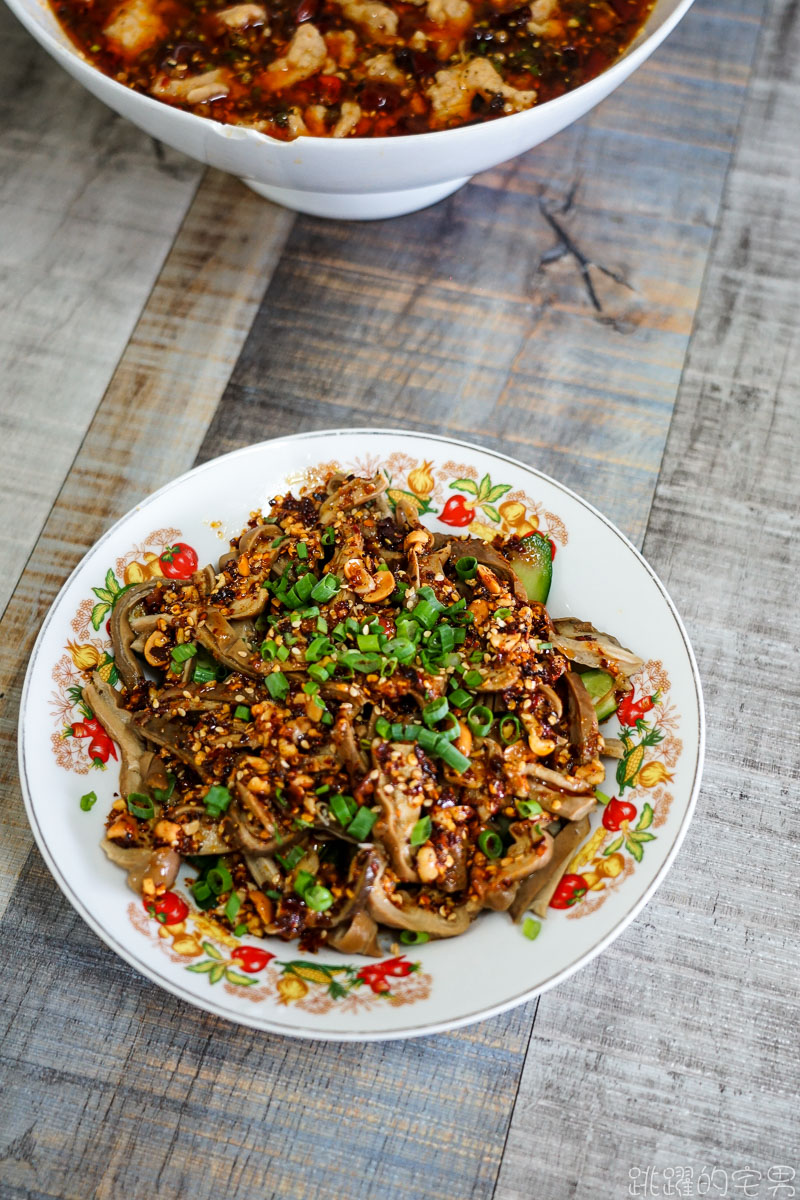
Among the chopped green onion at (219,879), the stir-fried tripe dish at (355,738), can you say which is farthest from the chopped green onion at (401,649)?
the chopped green onion at (219,879)

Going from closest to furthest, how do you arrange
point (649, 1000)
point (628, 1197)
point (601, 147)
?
1. point (628, 1197)
2. point (649, 1000)
3. point (601, 147)

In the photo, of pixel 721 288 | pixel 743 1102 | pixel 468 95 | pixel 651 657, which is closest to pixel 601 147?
pixel 721 288

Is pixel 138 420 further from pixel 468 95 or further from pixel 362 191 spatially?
pixel 468 95

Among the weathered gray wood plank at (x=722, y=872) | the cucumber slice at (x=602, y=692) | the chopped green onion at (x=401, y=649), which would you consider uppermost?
the chopped green onion at (x=401, y=649)

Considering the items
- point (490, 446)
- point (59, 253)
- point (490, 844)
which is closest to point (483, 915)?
point (490, 844)

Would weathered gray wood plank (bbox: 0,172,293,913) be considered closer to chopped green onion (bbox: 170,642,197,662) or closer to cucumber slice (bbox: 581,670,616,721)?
chopped green onion (bbox: 170,642,197,662)

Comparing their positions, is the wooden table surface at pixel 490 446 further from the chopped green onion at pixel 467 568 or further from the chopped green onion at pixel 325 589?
the chopped green onion at pixel 325 589
